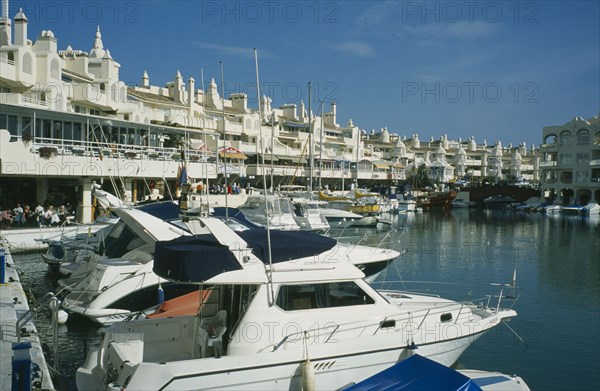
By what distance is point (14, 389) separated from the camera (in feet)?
27.1

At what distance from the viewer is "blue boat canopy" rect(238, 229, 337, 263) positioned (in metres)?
10.8

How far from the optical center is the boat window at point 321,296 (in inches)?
407

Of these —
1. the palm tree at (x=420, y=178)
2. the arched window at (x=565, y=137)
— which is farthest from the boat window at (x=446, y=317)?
the palm tree at (x=420, y=178)

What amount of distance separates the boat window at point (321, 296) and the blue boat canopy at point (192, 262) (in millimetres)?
1076

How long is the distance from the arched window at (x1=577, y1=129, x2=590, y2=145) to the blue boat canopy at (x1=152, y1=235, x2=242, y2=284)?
310 ft

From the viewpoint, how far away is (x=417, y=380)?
30.1 ft

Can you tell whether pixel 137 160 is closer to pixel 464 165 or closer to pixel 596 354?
pixel 596 354

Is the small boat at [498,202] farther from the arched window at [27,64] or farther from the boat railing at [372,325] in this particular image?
the boat railing at [372,325]

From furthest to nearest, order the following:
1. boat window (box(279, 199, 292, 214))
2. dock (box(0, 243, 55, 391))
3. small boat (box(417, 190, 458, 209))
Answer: small boat (box(417, 190, 458, 209))
boat window (box(279, 199, 292, 214))
dock (box(0, 243, 55, 391))

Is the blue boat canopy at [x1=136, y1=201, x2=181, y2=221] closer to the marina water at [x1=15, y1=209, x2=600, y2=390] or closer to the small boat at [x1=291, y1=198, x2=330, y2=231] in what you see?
the marina water at [x1=15, y1=209, x2=600, y2=390]

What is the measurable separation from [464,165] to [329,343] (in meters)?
125

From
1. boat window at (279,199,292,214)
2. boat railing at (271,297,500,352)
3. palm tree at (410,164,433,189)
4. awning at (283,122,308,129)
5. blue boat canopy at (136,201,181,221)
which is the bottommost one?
boat railing at (271,297,500,352)

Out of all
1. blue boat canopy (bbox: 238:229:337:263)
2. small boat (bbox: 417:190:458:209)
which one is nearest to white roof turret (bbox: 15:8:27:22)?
blue boat canopy (bbox: 238:229:337:263)

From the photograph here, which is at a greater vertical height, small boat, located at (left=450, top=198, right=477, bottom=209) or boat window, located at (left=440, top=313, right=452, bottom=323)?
boat window, located at (left=440, top=313, right=452, bottom=323)
